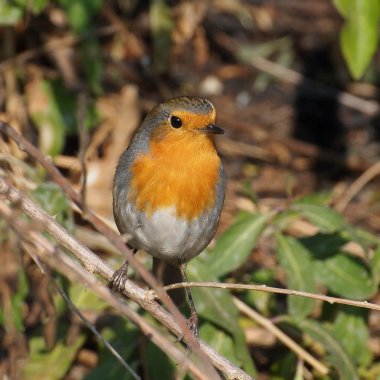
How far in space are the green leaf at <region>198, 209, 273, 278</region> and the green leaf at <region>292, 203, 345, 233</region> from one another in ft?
0.62

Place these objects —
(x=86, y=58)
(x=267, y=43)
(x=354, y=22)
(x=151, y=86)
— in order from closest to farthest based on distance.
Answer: (x=354, y=22), (x=86, y=58), (x=151, y=86), (x=267, y=43)

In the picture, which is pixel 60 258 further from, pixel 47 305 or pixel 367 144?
pixel 367 144

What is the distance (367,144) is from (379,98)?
1.72 ft

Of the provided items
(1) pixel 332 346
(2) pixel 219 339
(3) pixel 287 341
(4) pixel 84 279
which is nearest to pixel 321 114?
(3) pixel 287 341

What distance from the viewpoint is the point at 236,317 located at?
4.57 m

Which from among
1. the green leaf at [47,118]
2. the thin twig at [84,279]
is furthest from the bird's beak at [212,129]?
the green leaf at [47,118]

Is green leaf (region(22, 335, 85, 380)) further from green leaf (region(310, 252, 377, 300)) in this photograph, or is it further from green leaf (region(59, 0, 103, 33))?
green leaf (region(59, 0, 103, 33))

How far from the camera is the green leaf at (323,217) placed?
175 inches

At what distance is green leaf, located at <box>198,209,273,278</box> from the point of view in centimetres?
454

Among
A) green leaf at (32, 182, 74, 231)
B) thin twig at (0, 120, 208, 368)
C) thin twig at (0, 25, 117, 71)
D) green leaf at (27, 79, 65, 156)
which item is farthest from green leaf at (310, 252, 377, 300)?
thin twig at (0, 25, 117, 71)

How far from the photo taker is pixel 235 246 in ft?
15.0

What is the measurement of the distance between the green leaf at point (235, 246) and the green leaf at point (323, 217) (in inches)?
7.5

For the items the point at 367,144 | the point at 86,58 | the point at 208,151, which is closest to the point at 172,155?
the point at 208,151

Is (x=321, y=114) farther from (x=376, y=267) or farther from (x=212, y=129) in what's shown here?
(x=212, y=129)
